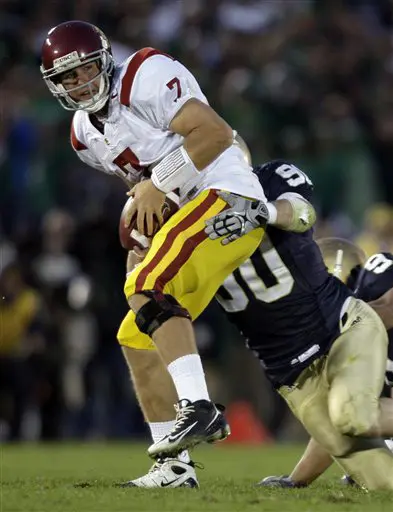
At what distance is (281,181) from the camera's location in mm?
4793

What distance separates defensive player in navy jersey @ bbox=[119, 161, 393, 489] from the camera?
4.50 metres

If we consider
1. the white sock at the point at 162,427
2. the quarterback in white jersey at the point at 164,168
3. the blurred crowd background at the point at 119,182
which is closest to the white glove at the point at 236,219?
the quarterback in white jersey at the point at 164,168

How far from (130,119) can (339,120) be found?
6581mm

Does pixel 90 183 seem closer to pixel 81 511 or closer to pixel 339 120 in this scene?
pixel 339 120

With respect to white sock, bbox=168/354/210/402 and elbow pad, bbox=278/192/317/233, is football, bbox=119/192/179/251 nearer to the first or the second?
elbow pad, bbox=278/192/317/233

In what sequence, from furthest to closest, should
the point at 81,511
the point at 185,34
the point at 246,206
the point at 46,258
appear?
the point at 185,34 < the point at 46,258 < the point at 246,206 < the point at 81,511

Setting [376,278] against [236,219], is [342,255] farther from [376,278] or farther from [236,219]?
[236,219]

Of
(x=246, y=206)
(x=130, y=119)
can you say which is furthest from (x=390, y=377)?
(x=130, y=119)

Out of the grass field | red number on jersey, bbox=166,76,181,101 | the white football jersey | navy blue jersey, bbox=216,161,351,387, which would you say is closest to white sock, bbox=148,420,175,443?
the grass field

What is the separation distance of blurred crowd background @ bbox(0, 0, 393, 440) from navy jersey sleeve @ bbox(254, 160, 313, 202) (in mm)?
3746

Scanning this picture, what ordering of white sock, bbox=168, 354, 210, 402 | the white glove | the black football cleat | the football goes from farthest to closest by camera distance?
1. the football
2. the white glove
3. white sock, bbox=168, 354, 210, 402
4. the black football cleat

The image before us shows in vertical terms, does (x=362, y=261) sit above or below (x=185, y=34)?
below

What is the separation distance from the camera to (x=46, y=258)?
9.31 metres

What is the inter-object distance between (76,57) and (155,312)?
3.30 ft
